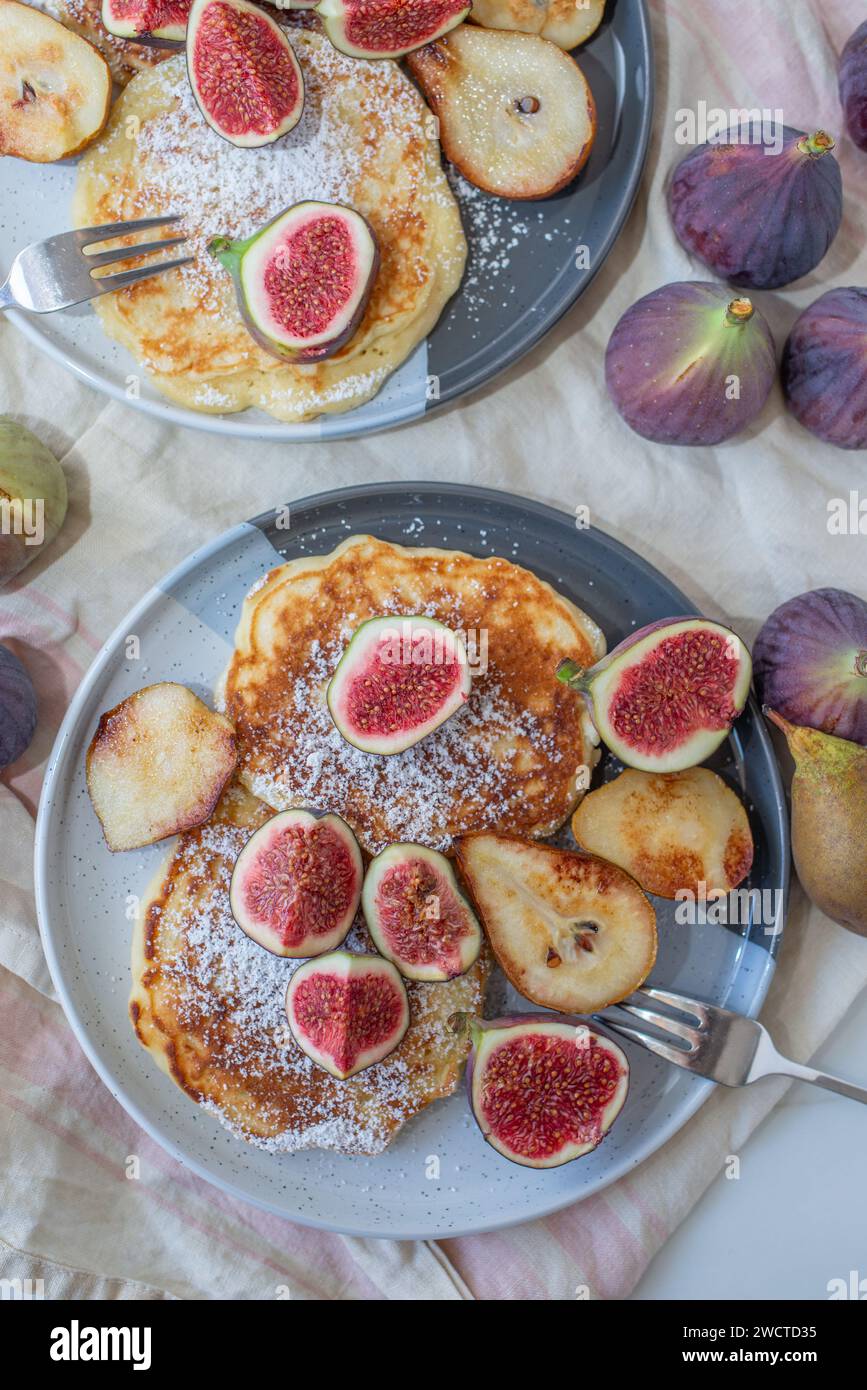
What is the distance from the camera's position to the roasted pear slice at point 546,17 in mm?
2352

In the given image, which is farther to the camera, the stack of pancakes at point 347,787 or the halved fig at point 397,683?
the stack of pancakes at point 347,787

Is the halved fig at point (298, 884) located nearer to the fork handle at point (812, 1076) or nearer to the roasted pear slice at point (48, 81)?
the fork handle at point (812, 1076)

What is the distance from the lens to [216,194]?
2369 millimetres

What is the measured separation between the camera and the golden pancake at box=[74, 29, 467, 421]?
2.36 m

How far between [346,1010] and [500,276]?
1657 mm

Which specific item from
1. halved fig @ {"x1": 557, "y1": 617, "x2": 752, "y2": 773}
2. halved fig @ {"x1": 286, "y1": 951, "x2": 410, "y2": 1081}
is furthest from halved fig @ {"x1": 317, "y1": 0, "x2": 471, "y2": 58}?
halved fig @ {"x1": 286, "y1": 951, "x2": 410, "y2": 1081}

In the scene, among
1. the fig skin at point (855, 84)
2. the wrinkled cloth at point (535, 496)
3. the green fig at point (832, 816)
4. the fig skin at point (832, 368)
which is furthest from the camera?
the wrinkled cloth at point (535, 496)

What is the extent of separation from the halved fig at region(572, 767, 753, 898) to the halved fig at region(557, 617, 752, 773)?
107 millimetres

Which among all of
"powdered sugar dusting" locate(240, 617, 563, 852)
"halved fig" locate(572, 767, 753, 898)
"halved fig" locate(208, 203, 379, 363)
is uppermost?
"halved fig" locate(208, 203, 379, 363)

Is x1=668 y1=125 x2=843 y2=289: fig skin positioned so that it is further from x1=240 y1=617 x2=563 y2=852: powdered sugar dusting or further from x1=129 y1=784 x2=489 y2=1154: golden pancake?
x1=129 y1=784 x2=489 y2=1154: golden pancake

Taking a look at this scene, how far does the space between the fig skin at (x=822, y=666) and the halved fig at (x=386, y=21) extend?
147 cm

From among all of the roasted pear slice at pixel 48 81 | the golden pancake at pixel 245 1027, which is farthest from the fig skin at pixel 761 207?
the golden pancake at pixel 245 1027

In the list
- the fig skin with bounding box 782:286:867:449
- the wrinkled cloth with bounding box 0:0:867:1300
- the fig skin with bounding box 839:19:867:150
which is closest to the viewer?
the fig skin with bounding box 782:286:867:449

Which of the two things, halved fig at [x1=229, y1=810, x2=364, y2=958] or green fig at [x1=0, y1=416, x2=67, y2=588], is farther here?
green fig at [x1=0, y1=416, x2=67, y2=588]
